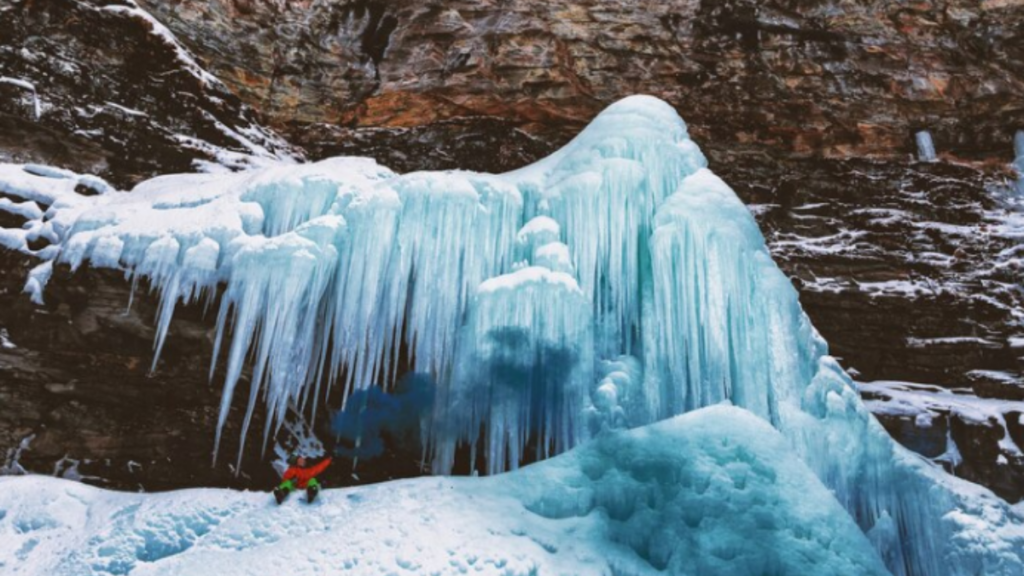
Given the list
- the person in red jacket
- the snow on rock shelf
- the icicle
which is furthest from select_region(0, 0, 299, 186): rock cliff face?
the icicle

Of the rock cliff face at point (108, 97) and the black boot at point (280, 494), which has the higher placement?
the rock cliff face at point (108, 97)

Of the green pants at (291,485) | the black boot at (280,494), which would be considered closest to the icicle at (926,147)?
the green pants at (291,485)

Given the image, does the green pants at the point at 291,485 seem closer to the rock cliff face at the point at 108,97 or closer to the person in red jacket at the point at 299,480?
the person in red jacket at the point at 299,480

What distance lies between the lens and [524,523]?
14.9 feet

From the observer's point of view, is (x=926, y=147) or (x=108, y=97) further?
(x=926, y=147)

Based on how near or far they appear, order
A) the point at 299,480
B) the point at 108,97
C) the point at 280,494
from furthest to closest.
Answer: the point at 108,97 → the point at 299,480 → the point at 280,494

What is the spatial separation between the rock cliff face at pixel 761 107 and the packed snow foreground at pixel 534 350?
2.24 metres

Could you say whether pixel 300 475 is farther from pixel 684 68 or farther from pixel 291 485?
pixel 684 68

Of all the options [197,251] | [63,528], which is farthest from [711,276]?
[63,528]

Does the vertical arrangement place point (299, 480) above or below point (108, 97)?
below

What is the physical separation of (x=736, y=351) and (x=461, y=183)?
2.70 m

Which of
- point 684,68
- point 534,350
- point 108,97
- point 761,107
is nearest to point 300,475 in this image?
point 534,350

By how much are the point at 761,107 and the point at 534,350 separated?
17.9 feet

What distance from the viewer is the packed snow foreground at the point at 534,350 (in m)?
4.70
